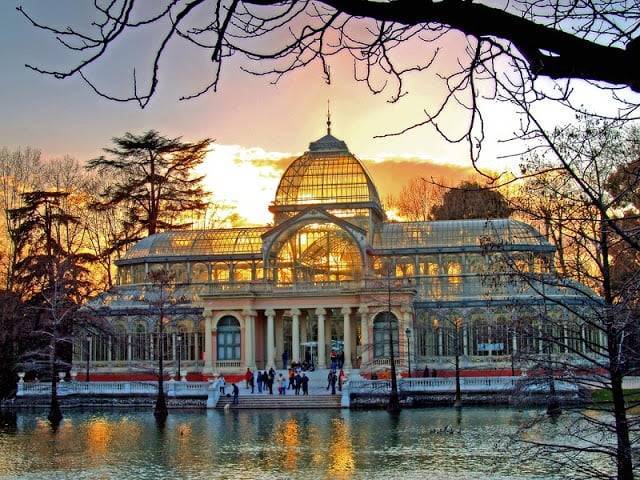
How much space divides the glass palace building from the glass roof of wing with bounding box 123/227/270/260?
0.30ft

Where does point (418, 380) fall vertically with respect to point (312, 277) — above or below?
below

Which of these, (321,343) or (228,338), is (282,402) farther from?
(228,338)

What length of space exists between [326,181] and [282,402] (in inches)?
877

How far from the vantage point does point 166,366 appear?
195 feet

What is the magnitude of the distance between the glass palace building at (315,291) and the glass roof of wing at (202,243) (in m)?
0.09

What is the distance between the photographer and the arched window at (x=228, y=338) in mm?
58406

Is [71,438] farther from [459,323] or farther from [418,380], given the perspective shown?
[459,323]

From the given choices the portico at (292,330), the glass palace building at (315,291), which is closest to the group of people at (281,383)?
the glass palace building at (315,291)

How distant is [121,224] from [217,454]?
161 feet

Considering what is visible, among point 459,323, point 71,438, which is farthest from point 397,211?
point 71,438

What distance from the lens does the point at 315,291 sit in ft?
189

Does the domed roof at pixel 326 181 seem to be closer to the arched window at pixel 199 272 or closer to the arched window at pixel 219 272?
the arched window at pixel 219 272

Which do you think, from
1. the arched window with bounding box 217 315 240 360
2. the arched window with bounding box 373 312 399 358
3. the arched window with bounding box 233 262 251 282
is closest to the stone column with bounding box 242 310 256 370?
the arched window with bounding box 217 315 240 360

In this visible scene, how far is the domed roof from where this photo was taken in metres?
63.6
